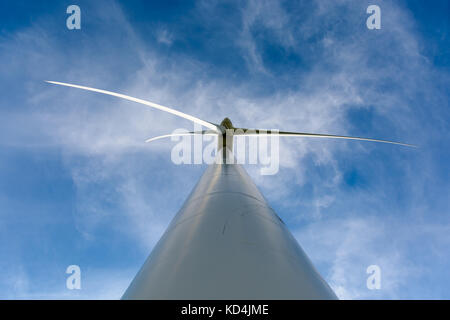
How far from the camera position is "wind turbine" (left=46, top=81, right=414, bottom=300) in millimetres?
3375

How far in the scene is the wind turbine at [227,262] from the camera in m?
3.38

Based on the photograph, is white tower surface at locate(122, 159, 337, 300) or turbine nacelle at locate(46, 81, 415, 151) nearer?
white tower surface at locate(122, 159, 337, 300)

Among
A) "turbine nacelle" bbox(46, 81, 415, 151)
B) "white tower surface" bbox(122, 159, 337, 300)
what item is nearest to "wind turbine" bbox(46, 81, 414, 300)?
"white tower surface" bbox(122, 159, 337, 300)

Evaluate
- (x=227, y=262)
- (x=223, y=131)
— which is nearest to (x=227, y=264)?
(x=227, y=262)

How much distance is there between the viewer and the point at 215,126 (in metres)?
16.8

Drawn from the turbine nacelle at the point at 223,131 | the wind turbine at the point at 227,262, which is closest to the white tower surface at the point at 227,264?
the wind turbine at the point at 227,262

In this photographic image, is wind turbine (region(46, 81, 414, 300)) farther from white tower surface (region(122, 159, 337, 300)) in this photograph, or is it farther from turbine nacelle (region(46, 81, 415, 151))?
turbine nacelle (region(46, 81, 415, 151))

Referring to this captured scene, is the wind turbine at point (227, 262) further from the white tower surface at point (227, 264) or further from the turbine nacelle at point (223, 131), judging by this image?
the turbine nacelle at point (223, 131)

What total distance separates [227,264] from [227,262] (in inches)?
2.0

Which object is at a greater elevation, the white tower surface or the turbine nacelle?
the turbine nacelle

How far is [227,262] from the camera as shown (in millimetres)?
3803

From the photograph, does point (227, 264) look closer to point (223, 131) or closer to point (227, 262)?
point (227, 262)
